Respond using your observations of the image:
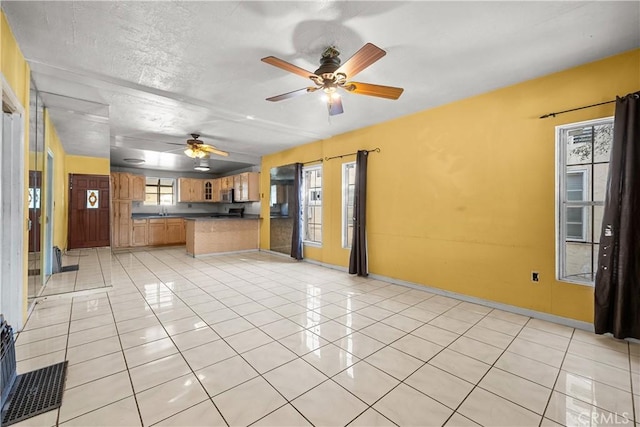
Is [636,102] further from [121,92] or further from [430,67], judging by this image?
[121,92]

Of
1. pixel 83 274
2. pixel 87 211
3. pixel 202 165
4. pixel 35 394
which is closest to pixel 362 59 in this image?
pixel 35 394

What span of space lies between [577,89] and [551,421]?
3.02 meters

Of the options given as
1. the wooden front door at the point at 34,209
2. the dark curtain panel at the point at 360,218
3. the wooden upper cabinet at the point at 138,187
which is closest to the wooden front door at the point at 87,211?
the wooden upper cabinet at the point at 138,187

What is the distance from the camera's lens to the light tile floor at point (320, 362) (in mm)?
1611

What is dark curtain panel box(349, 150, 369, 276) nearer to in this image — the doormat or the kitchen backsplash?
the doormat

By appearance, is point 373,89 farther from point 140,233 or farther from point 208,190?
point 208,190

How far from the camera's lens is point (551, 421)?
156 cm

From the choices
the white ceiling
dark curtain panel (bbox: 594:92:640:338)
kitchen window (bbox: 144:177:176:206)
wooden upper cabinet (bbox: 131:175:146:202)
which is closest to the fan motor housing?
the white ceiling

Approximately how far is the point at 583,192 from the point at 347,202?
131 inches

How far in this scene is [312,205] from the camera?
6164mm

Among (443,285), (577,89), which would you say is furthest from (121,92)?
(577,89)

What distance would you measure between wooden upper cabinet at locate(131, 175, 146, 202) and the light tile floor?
5.40 m

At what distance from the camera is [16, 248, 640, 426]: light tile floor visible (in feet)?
5.28

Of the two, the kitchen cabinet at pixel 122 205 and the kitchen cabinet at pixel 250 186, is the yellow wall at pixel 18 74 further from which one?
the kitchen cabinet at pixel 122 205
